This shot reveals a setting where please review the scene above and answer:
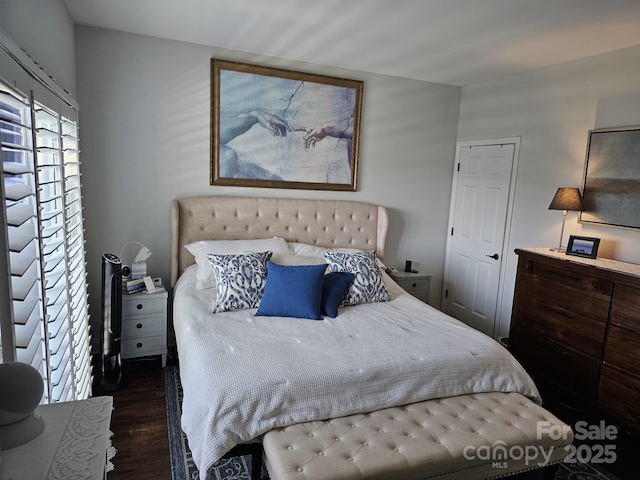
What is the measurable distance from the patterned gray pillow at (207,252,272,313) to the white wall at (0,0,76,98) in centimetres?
148

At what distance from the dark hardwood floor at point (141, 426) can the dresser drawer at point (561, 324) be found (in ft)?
8.97

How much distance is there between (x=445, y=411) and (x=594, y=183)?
2222mm

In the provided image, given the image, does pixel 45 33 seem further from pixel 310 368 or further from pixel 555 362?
pixel 555 362

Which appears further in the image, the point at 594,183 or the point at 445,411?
the point at 594,183

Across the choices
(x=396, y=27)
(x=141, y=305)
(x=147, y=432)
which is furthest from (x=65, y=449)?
(x=396, y=27)

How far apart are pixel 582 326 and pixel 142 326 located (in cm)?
320

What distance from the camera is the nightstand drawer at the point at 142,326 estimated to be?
311 centimetres

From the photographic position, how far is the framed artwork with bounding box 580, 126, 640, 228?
9.33 ft

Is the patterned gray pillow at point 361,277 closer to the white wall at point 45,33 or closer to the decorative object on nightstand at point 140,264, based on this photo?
the decorative object on nightstand at point 140,264

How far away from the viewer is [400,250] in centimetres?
440

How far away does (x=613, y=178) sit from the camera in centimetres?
297

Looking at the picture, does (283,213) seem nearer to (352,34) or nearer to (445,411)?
(352,34)

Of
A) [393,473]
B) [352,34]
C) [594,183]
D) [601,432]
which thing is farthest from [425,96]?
[393,473]

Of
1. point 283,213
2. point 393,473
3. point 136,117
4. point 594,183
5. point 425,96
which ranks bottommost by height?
point 393,473
